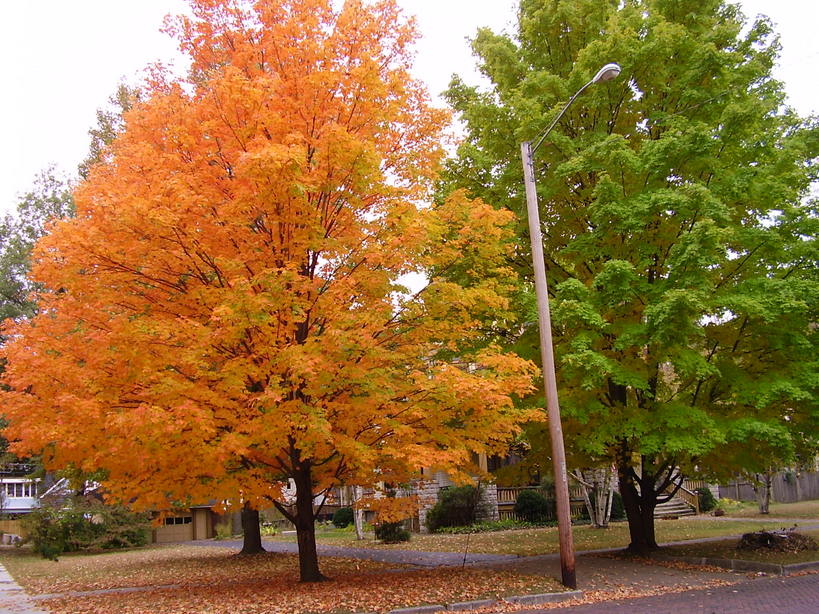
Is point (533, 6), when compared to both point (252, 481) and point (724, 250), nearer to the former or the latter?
point (724, 250)

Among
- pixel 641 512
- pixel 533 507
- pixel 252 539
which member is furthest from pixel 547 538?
pixel 252 539

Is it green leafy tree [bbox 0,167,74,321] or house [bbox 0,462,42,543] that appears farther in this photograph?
house [bbox 0,462,42,543]

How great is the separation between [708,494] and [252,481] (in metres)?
26.9

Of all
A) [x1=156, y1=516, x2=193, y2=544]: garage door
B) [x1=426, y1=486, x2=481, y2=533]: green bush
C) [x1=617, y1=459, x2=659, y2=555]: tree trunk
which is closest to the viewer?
[x1=617, y1=459, x2=659, y2=555]: tree trunk

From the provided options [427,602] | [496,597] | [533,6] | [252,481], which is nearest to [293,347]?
[252,481]

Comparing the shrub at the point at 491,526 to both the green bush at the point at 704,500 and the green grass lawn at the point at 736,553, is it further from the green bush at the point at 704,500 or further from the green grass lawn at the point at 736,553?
the green grass lawn at the point at 736,553

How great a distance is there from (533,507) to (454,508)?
351cm

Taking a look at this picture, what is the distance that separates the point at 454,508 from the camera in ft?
84.1

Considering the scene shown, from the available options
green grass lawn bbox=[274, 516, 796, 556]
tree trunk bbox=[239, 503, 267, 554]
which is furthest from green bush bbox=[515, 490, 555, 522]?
tree trunk bbox=[239, 503, 267, 554]

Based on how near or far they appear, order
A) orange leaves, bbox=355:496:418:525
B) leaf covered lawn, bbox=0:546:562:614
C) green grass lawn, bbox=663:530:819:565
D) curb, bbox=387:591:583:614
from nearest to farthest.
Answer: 1. curb, bbox=387:591:583:614
2. leaf covered lawn, bbox=0:546:562:614
3. orange leaves, bbox=355:496:418:525
4. green grass lawn, bbox=663:530:819:565

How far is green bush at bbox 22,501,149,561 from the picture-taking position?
87.7 ft

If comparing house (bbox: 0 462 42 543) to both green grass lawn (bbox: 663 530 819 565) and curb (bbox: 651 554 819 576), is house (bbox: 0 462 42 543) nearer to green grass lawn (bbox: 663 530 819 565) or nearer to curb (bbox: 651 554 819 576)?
green grass lawn (bbox: 663 530 819 565)

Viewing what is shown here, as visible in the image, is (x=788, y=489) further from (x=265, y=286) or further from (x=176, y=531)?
(x=265, y=286)

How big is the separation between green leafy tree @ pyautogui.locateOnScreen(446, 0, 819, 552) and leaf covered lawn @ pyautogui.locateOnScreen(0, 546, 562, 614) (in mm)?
3565
